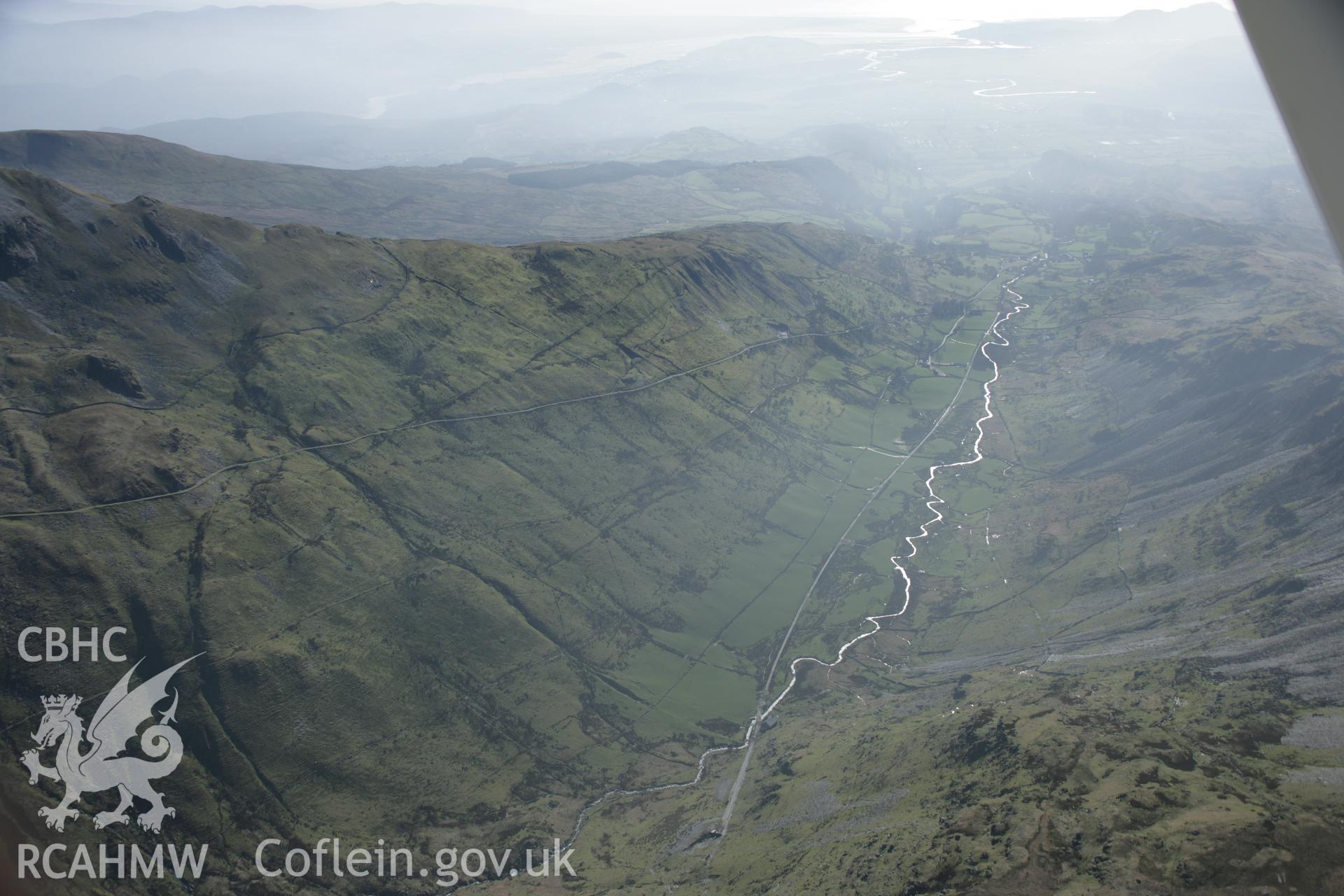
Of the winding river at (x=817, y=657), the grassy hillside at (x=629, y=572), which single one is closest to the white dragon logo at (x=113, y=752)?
the grassy hillside at (x=629, y=572)

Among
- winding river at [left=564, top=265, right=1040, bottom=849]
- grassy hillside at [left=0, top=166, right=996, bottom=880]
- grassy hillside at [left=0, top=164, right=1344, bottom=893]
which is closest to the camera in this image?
grassy hillside at [left=0, top=164, right=1344, bottom=893]

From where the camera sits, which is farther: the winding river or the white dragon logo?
the winding river

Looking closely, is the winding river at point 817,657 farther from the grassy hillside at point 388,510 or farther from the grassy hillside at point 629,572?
the grassy hillside at point 388,510

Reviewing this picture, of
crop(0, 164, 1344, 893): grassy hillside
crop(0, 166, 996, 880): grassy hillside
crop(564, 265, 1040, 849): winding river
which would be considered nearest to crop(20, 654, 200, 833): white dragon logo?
crop(0, 164, 1344, 893): grassy hillside

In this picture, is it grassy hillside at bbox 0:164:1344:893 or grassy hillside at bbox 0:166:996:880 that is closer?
grassy hillside at bbox 0:164:1344:893

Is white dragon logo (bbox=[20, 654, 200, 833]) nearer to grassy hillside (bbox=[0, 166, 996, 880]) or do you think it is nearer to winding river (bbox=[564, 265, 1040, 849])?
grassy hillside (bbox=[0, 166, 996, 880])

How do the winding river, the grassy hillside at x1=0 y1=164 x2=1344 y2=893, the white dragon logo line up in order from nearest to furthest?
the grassy hillside at x1=0 y1=164 x2=1344 y2=893
the white dragon logo
the winding river

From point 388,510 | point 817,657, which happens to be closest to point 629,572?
point 817,657

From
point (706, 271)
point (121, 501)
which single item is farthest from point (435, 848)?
point (706, 271)

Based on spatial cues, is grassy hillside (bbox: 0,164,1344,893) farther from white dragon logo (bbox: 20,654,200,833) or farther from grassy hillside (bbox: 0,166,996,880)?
white dragon logo (bbox: 20,654,200,833)
